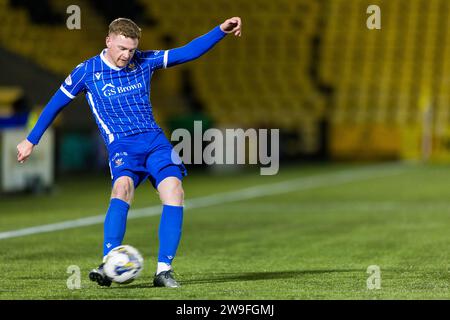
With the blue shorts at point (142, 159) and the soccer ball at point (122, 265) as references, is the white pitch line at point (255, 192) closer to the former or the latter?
the blue shorts at point (142, 159)

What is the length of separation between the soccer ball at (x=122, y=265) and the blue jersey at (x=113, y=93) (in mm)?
756

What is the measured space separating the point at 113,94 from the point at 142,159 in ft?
1.43

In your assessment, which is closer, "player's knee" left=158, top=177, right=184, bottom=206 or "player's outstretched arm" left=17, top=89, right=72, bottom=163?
"player's knee" left=158, top=177, right=184, bottom=206

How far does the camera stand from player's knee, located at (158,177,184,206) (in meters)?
6.90

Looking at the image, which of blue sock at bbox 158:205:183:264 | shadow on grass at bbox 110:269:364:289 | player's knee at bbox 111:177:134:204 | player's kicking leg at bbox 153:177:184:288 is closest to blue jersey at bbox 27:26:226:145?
player's knee at bbox 111:177:134:204

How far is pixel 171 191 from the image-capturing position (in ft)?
22.6

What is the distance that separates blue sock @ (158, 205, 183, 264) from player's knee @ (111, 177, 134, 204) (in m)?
0.24

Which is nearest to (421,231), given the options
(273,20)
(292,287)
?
Answer: (292,287)

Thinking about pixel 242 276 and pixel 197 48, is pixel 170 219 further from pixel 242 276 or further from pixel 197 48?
pixel 197 48

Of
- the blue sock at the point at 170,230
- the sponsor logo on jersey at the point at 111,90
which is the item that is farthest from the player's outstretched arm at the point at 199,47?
the blue sock at the point at 170,230

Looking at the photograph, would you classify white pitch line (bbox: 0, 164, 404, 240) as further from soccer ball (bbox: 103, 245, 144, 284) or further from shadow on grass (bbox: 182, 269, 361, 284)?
soccer ball (bbox: 103, 245, 144, 284)

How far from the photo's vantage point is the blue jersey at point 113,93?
7.01 meters

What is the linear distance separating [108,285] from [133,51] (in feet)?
4.58

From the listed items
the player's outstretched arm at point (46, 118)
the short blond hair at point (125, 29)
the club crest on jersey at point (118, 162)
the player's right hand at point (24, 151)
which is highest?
the short blond hair at point (125, 29)
